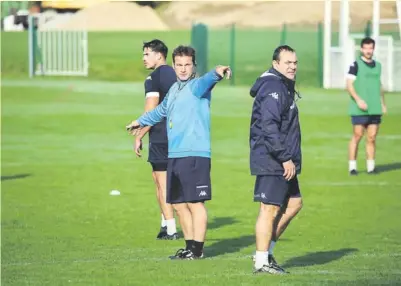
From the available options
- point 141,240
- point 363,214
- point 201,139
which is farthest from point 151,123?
point 363,214

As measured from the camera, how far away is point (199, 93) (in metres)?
11.8

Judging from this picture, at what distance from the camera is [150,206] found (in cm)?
1705

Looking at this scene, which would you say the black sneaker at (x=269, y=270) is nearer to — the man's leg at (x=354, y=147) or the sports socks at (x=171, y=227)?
the sports socks at (x=171, y=227)

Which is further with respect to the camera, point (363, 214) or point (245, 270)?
point (363, 214)

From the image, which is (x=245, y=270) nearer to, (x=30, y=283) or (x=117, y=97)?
(x=30, y=283)

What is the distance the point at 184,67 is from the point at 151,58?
5.82 ft

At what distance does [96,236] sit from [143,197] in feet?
12.9

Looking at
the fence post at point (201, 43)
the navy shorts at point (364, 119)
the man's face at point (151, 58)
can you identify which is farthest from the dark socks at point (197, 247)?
the fence post at point (201, 43)

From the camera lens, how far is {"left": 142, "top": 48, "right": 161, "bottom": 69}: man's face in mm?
13625

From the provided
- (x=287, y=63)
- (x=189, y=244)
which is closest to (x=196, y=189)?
(x=189, y=244)

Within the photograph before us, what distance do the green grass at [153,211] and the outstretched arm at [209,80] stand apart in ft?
5.01

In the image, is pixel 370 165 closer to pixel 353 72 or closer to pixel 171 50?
pixel 353 72

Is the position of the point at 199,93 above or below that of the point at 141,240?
above

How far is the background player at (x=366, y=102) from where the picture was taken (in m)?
20.6
